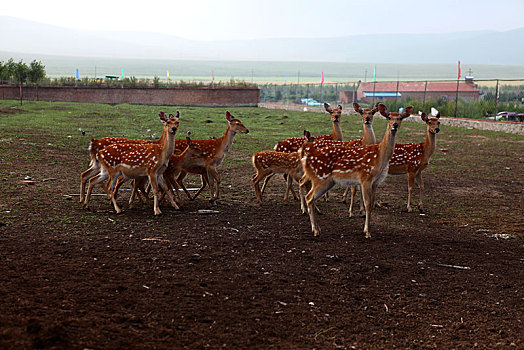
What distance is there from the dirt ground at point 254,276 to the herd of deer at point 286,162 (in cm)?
48

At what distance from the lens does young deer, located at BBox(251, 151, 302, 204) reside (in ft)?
36.8

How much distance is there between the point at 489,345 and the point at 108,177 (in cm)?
742

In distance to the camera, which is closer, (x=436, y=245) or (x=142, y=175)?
(x=436, y=245)

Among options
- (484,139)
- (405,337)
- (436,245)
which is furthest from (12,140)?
(484,139)

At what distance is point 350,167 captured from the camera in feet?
30.6

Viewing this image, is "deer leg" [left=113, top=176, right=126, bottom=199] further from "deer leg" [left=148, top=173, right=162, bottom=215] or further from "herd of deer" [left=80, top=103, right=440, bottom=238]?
"deer leg" [left=148, top=173, right=162, bottom=215]

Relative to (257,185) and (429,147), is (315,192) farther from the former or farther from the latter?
(429,147)

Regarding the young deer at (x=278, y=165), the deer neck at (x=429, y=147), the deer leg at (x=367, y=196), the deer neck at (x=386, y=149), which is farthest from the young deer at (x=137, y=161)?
the deer neck at (x=429, y=147)

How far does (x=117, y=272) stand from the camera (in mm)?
Answer: 6980

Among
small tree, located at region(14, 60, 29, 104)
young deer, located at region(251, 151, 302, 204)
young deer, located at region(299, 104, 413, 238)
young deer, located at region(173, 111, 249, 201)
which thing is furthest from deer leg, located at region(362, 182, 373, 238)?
small tree, located at region(14, 60, 29, 104)

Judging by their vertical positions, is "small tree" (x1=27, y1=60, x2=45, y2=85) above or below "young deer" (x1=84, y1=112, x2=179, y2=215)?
above

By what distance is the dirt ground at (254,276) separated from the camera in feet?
Result: 18.1

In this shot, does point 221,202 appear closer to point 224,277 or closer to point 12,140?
point 224,277

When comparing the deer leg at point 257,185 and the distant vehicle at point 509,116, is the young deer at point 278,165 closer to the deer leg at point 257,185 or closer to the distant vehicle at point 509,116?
the deer leg at point 257,185
